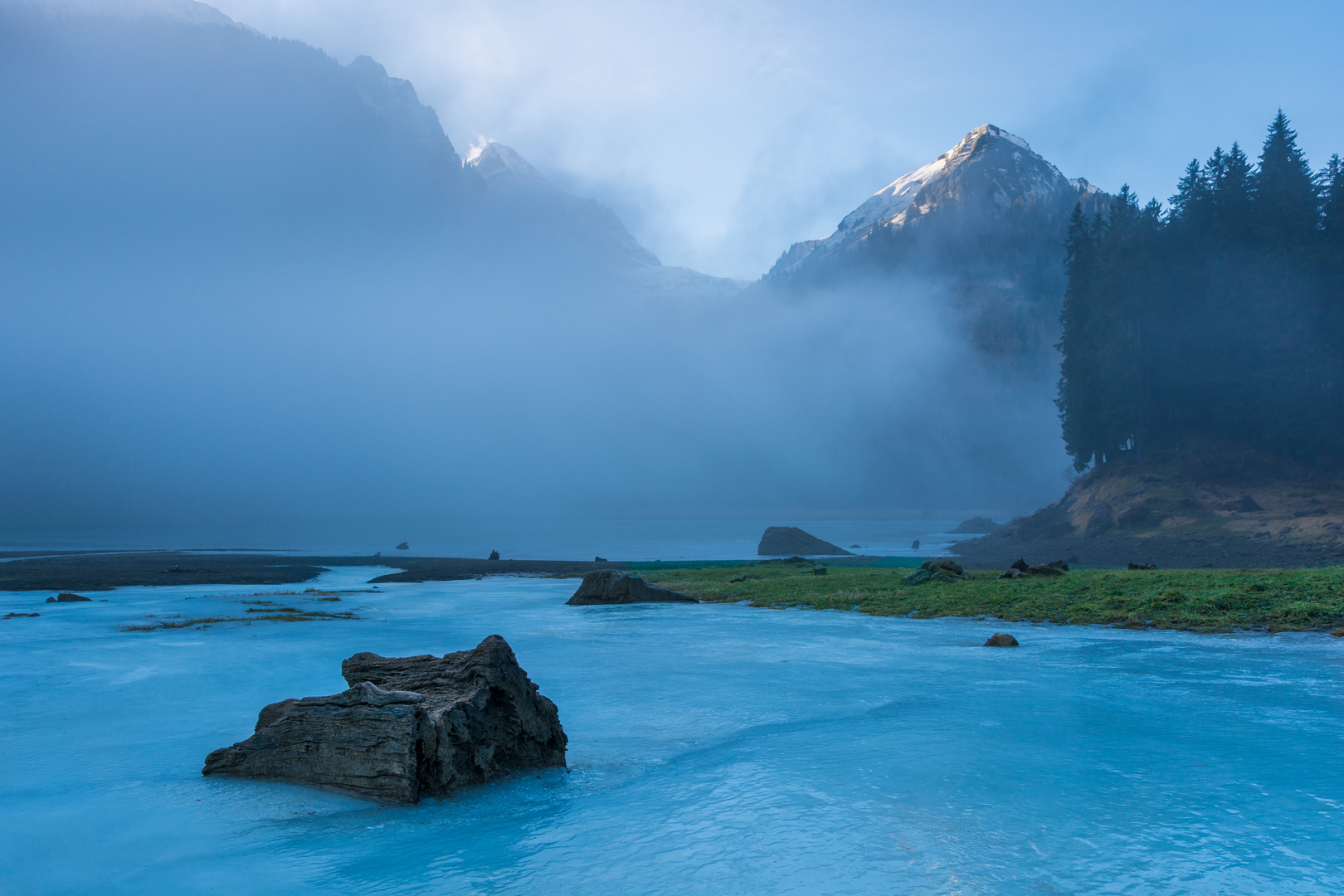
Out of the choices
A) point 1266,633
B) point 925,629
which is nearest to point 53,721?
point 925,629

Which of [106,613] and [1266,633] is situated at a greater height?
[1266,633]

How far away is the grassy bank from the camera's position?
69.3 feet

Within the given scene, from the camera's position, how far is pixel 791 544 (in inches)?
3661

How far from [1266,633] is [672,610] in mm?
20922

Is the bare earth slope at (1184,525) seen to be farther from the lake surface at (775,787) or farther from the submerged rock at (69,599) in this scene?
the submerged rock at (69,599)

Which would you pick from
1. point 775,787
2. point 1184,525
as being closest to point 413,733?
point 775,787

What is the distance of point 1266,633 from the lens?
1981 centimetres

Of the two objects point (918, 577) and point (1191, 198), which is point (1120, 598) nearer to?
point (918, 577)

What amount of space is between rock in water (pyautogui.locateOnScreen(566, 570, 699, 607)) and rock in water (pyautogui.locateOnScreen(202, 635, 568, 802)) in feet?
84.3

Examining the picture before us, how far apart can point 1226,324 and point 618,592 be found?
188 ft

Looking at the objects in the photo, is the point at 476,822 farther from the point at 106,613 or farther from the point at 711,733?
the point at 106,613

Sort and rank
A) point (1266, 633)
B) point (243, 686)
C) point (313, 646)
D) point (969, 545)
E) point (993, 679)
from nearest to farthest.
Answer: point (993, 679) < point (243, 686) < point (1266, 633) < point (313, 646) < point (969, 545)

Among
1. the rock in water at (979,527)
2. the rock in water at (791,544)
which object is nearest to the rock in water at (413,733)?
the rock in water at (791,544)

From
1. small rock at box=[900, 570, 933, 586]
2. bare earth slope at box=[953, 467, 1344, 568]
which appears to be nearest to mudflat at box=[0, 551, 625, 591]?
small rock at box=[900, 570, 933, 586]
